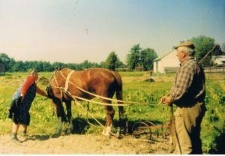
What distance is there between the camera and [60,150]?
558 cm

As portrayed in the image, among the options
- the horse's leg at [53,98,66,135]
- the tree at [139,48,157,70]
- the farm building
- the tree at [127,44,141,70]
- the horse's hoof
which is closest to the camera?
the horse's hoof

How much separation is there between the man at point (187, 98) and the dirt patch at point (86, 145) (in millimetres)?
1215

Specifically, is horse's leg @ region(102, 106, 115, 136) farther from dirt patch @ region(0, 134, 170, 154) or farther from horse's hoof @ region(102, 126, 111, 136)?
dirt patch @ region(0, 134, 170, 154)

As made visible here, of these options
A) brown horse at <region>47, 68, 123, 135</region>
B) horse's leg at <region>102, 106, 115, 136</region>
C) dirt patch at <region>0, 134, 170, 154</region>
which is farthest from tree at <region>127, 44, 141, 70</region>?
dirt patch at <region>0, 134, 170, 154</region>

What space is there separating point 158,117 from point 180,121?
4360 mm

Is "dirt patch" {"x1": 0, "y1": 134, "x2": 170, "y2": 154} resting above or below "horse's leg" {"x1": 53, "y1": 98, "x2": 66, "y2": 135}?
below

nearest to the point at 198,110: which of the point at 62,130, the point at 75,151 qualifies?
the point at 75,151

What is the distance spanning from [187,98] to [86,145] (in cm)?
265

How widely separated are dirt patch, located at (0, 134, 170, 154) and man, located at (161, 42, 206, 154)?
1215mm

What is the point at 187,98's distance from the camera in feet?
13.4

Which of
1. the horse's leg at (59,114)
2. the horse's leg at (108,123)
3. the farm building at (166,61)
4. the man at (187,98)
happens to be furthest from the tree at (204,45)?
the farm building at (166,61)

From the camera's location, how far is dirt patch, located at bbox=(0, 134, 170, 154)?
5480mm

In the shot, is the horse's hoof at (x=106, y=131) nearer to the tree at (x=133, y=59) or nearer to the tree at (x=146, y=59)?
the tree at (x=133, y=59)

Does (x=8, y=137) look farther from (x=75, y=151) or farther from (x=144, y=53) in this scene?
(x=144, y=53)
